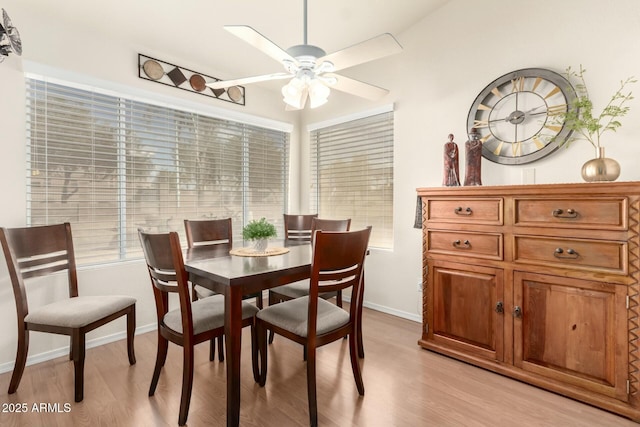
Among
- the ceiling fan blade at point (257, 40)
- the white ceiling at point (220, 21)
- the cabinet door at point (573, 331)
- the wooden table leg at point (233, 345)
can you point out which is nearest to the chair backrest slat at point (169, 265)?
the wooden table leg at point (233, 345)

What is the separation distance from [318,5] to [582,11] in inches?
74.1

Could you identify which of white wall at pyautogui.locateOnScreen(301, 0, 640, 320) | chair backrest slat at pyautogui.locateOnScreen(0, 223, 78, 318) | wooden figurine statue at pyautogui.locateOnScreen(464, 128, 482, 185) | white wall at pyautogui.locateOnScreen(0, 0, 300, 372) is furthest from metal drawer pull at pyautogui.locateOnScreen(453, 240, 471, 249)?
chair backrest slat at pyautogui.locateOnScreen(0, 223, 78, 318)

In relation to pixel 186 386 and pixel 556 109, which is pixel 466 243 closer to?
pixel 556 109

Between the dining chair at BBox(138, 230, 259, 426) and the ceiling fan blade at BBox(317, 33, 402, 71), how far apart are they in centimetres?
128

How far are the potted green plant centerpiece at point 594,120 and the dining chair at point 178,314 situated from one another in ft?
7.41

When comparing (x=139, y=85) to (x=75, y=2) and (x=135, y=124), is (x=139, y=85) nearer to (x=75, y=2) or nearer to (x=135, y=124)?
(x=135, y=124)

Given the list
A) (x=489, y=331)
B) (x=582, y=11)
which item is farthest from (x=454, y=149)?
(x=489, y=331)

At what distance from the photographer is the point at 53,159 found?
2.42 metres

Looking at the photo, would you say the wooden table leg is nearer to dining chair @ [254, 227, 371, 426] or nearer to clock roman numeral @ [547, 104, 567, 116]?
dining chair @ [254, 227, 371, 426]

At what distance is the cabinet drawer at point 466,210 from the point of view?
84.2 inches

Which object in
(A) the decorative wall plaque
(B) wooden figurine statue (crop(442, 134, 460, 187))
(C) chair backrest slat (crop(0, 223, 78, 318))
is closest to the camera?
(C) chair backrest slat (crop(0, 223, 78, 318))

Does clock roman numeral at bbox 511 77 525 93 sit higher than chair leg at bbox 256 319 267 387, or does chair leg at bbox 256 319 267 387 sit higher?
clock roman numeral at bbox 511 77 525 93

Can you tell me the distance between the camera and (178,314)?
1834mm

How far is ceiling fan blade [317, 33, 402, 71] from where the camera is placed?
1585 millimetres
